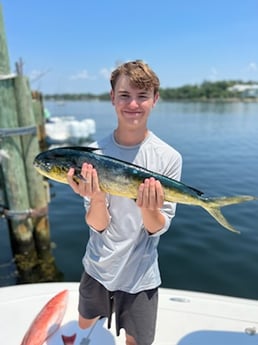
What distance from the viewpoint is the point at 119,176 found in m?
1.87

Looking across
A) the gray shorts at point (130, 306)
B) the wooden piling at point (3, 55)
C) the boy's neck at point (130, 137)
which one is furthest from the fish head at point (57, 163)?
the wooden piling at point (3, 55)

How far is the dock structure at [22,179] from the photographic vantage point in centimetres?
467

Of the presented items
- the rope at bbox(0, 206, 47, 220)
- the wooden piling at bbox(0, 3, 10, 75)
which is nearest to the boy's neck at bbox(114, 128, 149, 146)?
the wooden piling at bbox(0, 3, 10, 75)

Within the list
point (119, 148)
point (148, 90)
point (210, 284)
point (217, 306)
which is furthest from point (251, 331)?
point (210, 284)

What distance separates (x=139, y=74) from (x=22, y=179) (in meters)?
3.61

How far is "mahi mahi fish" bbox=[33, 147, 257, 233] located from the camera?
1.86 metres

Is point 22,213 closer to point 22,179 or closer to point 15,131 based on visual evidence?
point 22,179

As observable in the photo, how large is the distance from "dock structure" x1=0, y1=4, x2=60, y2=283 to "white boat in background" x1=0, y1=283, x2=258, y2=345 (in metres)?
2.03

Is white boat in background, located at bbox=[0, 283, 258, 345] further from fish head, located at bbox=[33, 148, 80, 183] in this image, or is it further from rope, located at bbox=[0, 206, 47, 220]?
rope, located at bbox=[0, 206, 47, 220]

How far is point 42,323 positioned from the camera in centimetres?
286

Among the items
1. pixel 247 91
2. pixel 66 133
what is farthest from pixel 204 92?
pixel 66 133

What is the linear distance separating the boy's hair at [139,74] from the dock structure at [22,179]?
3132 mm

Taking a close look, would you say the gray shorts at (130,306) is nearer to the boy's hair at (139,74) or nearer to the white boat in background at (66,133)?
the boy's hair at (139,74)

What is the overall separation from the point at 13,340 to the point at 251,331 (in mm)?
2149
